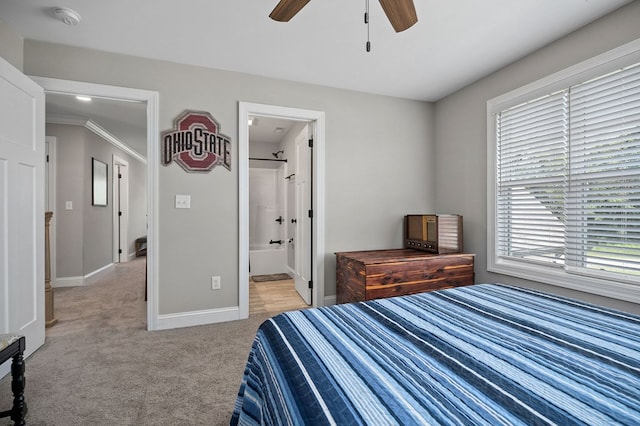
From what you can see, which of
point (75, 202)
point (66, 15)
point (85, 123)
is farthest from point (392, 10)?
point (75, 202)

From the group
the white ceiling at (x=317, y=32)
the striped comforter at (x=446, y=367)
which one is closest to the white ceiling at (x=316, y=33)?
the white ceiling at (x=317, y=32)

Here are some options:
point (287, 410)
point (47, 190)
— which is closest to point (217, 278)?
point (287, 410)

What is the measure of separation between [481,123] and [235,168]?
8.61ft

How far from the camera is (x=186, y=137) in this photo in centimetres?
281

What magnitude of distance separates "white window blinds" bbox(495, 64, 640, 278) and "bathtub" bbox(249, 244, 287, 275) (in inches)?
131

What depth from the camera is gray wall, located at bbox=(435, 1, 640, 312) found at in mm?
2124

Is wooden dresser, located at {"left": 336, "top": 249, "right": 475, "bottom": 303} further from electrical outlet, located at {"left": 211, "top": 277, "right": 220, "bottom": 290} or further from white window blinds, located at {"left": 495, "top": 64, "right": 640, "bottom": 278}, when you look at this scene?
electrical outlet, located at {"left": 211, "top": 277, "right": 220, "bottom": 290}

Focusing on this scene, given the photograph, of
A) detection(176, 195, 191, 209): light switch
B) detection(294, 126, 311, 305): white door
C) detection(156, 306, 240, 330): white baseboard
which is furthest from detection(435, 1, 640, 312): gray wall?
detection(176, 195, 191, 209): light switch

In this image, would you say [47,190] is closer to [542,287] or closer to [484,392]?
[484,392]

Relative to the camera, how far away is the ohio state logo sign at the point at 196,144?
2768 millimetres

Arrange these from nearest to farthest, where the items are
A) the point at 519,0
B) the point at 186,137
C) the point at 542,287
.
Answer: the point at 519,0 → the point at 542,287 → the point at 186,137

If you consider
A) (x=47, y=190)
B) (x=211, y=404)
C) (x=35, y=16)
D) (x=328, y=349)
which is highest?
(x=35, y=16)

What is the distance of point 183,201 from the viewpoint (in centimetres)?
282

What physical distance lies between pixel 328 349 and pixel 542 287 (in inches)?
97.0
